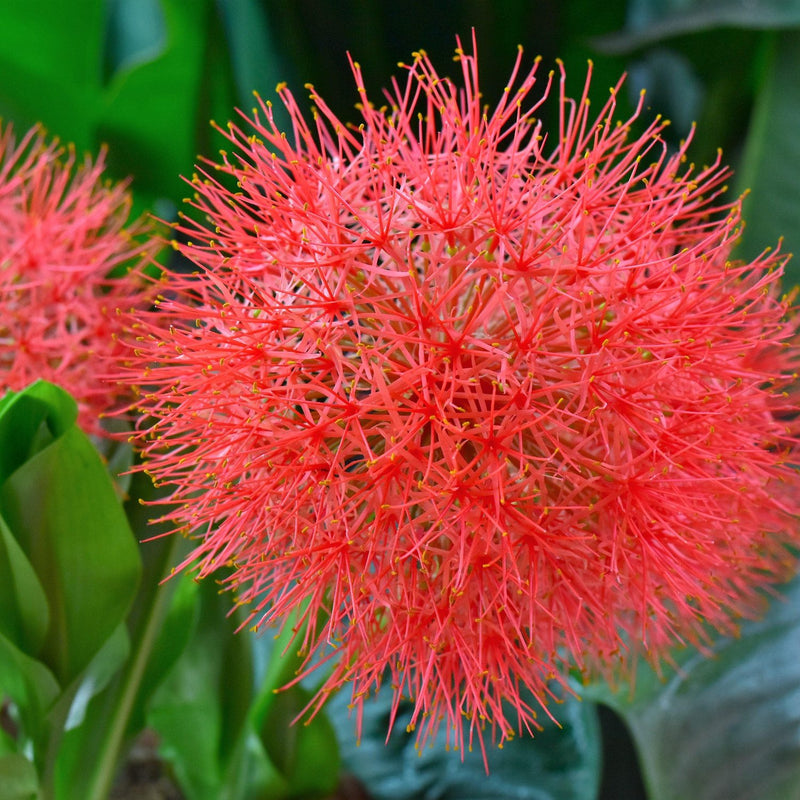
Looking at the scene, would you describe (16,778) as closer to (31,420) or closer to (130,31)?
(31,420)

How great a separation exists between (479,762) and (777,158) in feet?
2.07

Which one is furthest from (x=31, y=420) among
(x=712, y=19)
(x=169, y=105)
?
(x=712, y=19)

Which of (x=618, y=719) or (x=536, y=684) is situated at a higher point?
(x=536, y=684)

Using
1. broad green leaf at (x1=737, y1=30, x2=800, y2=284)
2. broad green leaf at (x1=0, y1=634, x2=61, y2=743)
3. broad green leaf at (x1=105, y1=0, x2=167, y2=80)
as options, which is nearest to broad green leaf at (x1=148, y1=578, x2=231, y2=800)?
broad green leaf at (x1=0, y1=634, x2=61, y2=743)

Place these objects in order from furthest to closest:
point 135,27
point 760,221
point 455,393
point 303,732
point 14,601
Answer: point 135,27, point 760,221, point 303,732, point 14,601, point 455,393

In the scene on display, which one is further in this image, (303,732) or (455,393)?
(303,732)

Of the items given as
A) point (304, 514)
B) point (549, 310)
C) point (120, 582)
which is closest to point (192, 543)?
point (120, 582)

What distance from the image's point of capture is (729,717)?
0.62 meters

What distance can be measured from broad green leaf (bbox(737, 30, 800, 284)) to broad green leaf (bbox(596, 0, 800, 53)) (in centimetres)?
4

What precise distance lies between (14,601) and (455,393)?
0.33 metres

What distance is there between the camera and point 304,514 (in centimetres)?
44

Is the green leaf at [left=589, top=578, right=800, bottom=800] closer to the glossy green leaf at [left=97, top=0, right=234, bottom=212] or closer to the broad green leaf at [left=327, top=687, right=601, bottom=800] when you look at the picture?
the broad green leaf at [left=327, top=687, right=601, bottom=800]

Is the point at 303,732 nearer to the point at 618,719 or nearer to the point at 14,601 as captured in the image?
the point at 14,601

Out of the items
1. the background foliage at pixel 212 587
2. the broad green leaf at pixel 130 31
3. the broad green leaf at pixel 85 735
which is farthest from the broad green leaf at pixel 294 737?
the broad green leaf at pixel 130 31
